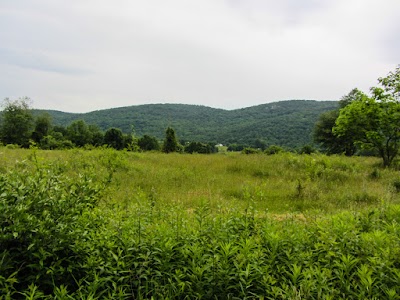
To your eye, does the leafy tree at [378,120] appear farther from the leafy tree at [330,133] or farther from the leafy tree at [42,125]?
the leafy tree at [42,125]

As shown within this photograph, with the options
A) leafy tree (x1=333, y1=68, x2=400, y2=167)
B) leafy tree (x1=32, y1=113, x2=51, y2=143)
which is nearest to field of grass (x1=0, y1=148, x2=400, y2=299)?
leafy tree (x1=333, y1=68, x2=400, y2=167)

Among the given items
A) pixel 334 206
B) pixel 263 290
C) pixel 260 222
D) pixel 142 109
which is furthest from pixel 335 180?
pixel 142 109

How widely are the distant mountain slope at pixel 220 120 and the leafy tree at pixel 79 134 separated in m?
11.2

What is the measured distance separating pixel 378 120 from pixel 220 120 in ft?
317

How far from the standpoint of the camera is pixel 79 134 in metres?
66.6

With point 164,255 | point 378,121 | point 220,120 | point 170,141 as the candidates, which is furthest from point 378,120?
point 220,120

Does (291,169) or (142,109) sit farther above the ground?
(142,109)

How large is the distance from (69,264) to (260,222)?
8.58 feet

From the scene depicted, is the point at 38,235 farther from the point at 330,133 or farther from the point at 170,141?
the point at 170,141

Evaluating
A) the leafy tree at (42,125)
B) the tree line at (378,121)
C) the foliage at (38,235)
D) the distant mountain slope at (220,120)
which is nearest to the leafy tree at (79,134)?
the leafy tree at (42,125)

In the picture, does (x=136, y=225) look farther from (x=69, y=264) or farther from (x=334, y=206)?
(x=334, y=206)

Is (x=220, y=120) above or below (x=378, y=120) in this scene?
above

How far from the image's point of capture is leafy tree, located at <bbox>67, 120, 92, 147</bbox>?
65.2 m

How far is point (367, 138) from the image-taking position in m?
16.3
